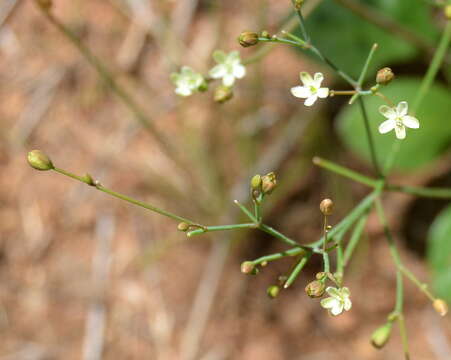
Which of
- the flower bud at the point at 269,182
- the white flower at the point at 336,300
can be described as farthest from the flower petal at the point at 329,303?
the flower bud at the point at 269,182

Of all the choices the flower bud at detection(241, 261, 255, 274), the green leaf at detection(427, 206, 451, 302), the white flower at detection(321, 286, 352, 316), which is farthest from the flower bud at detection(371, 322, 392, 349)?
the green leaf at detection(427, 206, 451, 302)

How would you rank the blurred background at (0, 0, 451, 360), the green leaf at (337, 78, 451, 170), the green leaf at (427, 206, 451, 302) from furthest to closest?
the blurred background at (0, 0, 451, 360) < the green leaf at (337, 78, 451, 170) < the green leaf at (427, 206, 451, 302)

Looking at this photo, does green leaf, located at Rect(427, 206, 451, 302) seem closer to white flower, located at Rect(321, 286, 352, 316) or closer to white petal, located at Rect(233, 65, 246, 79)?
white flower, located at Rect(321, 286, 352, 316)

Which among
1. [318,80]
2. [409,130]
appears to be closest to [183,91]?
[318,80]

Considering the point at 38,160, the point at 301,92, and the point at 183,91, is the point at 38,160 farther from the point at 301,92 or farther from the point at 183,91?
the point at 301,92

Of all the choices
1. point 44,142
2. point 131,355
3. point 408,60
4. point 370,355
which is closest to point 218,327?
point 131,355

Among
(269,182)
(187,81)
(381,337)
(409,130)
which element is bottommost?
(381,337)

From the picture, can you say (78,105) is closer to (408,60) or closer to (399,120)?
(408,60)
